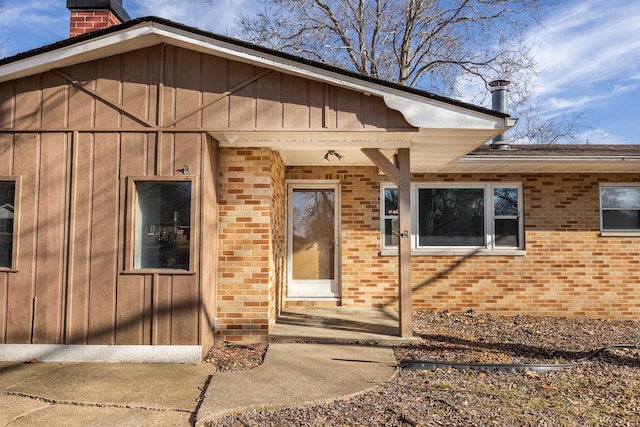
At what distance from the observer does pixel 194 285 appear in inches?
211

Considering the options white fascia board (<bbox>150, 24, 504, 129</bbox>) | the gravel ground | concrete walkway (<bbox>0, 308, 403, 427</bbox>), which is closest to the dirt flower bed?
the gravel ground

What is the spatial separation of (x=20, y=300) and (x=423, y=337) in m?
5.16

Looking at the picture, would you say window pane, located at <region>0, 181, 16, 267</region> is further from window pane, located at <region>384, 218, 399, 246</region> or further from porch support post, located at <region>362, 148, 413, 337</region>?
window pane, located at <region>384, 218, 399, 246</region>

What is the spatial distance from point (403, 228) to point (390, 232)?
103 inches

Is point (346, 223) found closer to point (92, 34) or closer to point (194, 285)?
point (194, 285)

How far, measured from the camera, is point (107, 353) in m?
5.29

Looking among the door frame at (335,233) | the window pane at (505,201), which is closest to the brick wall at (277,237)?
the door frame at (335,233)

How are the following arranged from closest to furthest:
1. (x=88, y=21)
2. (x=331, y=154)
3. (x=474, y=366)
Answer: (x=474, y=366) → (x=88, y=21) → (x=331, y=154)

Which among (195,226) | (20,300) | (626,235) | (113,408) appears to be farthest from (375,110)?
(626,235)

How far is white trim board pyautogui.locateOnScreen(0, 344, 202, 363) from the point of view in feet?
17.3

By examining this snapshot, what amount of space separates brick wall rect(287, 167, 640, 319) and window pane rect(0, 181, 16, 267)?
4.43 metres

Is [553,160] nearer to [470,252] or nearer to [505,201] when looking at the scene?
[505,201]

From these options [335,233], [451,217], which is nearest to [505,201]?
[451,217]

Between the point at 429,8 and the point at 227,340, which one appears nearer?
the point at 227,340
